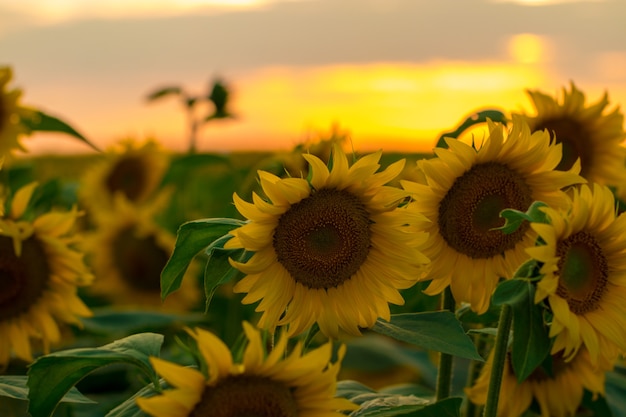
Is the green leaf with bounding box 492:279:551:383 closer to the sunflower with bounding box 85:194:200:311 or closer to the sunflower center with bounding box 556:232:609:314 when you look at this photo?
the sunflower center with bounding box 556:232:609:314

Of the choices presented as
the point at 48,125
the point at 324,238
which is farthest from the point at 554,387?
the point at 48,125

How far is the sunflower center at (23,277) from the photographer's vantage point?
2.48 metres

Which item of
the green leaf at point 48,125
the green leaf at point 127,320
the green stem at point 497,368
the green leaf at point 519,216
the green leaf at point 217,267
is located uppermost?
the green leaf at point 519,216

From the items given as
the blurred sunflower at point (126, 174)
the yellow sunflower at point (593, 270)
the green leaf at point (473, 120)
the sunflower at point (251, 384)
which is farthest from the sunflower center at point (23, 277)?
the blurred sunflower at point (126, 174)

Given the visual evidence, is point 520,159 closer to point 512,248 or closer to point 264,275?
point 512,248

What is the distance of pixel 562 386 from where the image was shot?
7.20 feet

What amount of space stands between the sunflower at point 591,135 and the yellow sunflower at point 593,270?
2.91 feet

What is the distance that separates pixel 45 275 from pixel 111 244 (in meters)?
1.88

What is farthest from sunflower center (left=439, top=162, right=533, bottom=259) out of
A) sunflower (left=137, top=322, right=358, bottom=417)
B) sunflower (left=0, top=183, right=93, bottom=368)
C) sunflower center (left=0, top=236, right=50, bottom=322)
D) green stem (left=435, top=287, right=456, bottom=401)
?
sunflower center (left=0, top=236, right=50, bottom=322)

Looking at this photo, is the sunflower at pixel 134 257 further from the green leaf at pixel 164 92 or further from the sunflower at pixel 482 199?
the sunflower at pixel 482 199

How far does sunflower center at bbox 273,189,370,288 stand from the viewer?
1703 mm

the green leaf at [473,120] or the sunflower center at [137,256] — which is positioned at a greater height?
the green leaf at [473,120]

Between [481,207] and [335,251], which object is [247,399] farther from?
[481,207]

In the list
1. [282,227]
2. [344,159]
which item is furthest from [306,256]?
[344,159]
